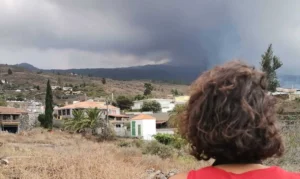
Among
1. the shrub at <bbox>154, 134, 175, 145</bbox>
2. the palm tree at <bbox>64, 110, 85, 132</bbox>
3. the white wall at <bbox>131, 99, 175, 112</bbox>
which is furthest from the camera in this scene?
the white wall at <bbox>131, 99, 175, 112</bbox>

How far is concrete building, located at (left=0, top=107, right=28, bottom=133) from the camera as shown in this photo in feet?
182

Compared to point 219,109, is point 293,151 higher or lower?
lower

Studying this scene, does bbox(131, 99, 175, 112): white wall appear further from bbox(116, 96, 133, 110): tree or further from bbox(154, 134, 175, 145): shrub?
bbox(154, 134, 175, 145): shrub

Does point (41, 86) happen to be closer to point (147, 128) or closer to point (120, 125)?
point (120, 125)

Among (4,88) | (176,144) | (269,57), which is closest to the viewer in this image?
(176,144)

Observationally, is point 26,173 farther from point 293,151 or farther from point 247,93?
point 293,151

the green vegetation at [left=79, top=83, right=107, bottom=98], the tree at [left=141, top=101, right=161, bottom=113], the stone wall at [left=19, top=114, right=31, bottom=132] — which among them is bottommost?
the stone wall at [left=19, top=114, right=31, bottom=132]

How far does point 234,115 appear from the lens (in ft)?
4.71

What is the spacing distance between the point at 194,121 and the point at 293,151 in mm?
13042

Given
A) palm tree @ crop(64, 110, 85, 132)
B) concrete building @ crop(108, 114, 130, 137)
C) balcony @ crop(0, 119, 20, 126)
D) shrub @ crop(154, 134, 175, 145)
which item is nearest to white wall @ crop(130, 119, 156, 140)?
concrete building @ crop(108, 114, 130, 137)

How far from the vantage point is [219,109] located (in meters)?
1.45

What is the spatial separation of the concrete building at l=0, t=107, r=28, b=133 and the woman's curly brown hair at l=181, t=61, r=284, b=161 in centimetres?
5646

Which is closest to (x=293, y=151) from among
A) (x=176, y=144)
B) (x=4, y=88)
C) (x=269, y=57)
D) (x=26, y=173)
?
(x=26, y=173)

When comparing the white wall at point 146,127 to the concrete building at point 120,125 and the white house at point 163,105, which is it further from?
the white house at point 163,105
